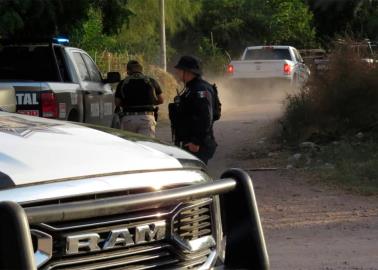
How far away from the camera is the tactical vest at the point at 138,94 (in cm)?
1002

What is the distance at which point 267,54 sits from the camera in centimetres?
2731

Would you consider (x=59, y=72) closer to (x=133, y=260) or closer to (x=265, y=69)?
(x=133, y=260)

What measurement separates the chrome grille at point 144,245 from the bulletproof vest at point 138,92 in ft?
19.9

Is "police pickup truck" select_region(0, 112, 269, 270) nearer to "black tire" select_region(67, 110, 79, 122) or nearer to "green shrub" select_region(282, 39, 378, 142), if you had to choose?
"black tire" select_region(67, 110, 79, 122)

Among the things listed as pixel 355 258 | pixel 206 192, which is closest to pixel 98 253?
pixel 206 192

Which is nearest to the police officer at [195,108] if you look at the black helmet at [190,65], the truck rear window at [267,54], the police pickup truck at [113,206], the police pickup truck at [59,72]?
the black helmet at [190,65]

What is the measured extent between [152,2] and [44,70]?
2233 centimetres

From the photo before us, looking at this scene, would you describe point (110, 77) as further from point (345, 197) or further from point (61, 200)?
point (61, 200)

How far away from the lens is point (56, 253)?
129 inches

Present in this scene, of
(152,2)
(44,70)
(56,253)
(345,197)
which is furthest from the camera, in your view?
(152,2)

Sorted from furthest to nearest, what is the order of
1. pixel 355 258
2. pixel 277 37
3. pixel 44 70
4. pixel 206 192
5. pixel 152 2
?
pixel 277 37, pixel 152 2, pixel 44 70, pixel 355 258, pixel 206 192

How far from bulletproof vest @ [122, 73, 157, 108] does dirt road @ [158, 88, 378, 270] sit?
1907 millimetres

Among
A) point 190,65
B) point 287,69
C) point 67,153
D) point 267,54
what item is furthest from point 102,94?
point 267,54

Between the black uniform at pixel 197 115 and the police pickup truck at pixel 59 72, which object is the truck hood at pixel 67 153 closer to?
the black uniform at pixel 197 115
